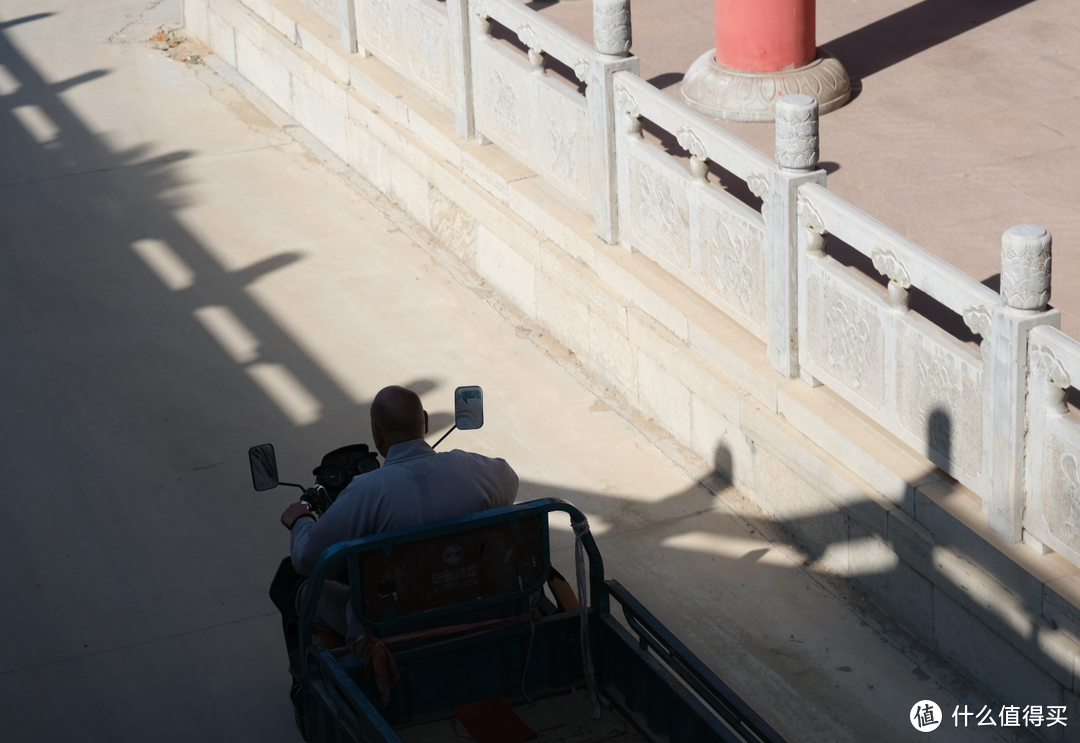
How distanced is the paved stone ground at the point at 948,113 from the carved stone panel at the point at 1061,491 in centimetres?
157

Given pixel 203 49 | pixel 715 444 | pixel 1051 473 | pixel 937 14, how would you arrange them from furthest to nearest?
1. pixel 203 49
2. pixel 937 14
3. pixel 715 444
4. pixel 1051 473

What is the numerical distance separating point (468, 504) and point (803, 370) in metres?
2.30

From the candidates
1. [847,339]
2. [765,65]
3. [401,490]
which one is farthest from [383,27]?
[401,490]

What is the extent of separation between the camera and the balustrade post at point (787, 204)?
6148mm

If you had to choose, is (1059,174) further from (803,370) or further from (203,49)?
(203,49)

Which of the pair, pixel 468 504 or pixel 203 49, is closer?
pixel 468 504

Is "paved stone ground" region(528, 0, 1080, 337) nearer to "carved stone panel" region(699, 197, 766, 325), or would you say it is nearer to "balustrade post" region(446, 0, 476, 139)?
"carved stone panel" region(699, 197, 766, 325)

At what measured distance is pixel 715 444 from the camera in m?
7.17

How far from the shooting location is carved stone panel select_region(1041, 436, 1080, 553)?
16.7 ft

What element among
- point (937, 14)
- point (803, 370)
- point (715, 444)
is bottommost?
point (715, 444)

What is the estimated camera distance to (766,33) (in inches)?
360

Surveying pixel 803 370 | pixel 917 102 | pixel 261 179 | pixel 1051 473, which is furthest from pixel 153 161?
pixel 1051 473

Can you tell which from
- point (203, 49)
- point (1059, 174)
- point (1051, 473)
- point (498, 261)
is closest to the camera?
point (1051, 473)

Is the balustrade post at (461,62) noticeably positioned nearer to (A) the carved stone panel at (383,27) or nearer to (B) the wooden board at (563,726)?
(A) the carved stone panel at (383,27)
